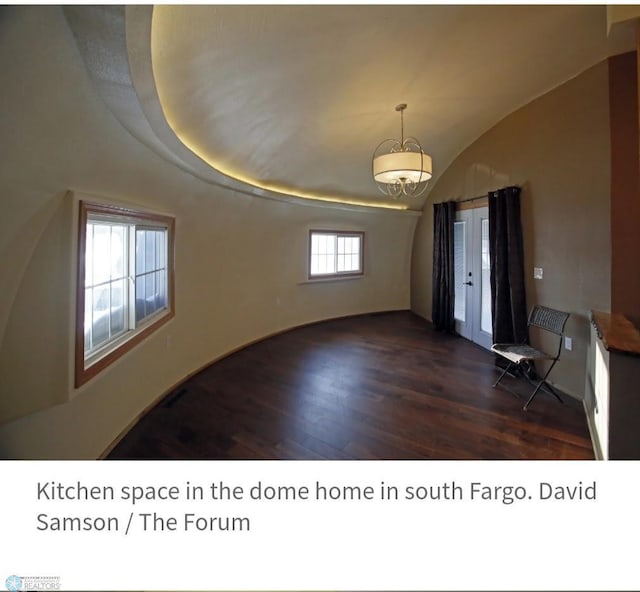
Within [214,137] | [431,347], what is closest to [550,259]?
[431,347]

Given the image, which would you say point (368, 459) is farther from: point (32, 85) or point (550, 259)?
point (550, 259)

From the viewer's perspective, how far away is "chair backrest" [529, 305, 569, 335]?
283 centimetres

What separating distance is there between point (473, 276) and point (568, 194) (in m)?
1.68

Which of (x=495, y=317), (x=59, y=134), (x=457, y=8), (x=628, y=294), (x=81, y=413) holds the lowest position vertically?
(x=81, y=413)

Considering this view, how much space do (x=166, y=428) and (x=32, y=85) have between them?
2.10m

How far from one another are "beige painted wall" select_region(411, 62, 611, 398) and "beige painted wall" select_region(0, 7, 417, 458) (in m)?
3.24

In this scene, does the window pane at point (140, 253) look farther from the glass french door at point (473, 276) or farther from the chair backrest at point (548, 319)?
the glass french door at point (473, 276)

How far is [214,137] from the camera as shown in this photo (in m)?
2.73

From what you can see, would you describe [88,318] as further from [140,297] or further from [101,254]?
[140,297]

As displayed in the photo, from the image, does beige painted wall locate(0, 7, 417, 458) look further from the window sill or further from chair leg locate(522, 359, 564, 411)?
chair leg locate(522, 359, 564, 411)

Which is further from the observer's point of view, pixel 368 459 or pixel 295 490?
pixel 368 459

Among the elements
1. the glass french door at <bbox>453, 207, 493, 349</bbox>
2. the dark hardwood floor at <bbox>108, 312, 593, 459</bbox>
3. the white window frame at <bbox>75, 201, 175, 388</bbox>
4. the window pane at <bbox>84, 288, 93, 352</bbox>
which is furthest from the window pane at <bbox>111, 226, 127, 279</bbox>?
the glass french door at <bbox>453, 207, 493, 349</bbox>

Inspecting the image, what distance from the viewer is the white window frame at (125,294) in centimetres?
161

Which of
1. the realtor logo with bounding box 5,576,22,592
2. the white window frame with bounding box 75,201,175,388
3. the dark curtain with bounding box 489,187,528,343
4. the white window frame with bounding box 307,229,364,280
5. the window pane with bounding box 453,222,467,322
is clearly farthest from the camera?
the white window frame with bounding box 307,229,364,280
